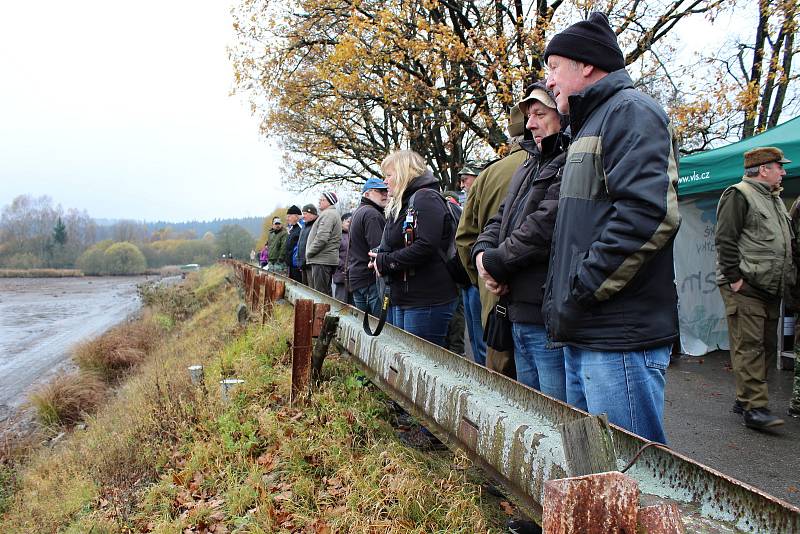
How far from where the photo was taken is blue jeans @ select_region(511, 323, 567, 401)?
2.72 meters

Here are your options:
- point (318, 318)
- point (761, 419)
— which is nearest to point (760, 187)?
point (761, 419)

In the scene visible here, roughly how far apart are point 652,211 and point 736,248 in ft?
10.5

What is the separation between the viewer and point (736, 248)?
15.3ft

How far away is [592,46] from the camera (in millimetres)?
2354

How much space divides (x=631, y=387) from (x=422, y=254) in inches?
86.0

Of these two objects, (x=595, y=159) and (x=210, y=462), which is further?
(x=210, y=462)

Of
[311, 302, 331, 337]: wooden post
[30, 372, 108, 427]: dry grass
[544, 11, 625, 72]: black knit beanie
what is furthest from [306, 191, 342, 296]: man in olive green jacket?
[544, 11, 625, 72]: black knit beanie

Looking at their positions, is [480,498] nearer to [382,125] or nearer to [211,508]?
[211,508]

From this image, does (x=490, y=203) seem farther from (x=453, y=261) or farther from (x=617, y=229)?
(x=617, y=229)

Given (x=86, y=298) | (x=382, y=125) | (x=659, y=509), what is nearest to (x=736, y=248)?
(x=659, y=509)

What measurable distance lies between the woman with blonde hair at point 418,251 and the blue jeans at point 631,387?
2114mm

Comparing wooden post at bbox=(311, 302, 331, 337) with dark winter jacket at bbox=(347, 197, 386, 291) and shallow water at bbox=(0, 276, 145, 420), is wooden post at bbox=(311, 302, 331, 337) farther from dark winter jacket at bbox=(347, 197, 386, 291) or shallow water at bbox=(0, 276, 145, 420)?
shallow water at bbox=(0, 276, 145, 420)

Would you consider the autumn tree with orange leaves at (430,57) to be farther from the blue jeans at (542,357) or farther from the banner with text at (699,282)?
the blue jeans at (542,357)

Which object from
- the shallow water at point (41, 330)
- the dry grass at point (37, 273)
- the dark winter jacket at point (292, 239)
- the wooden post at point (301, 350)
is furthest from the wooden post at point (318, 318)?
the dry grass at point (37, 273)
